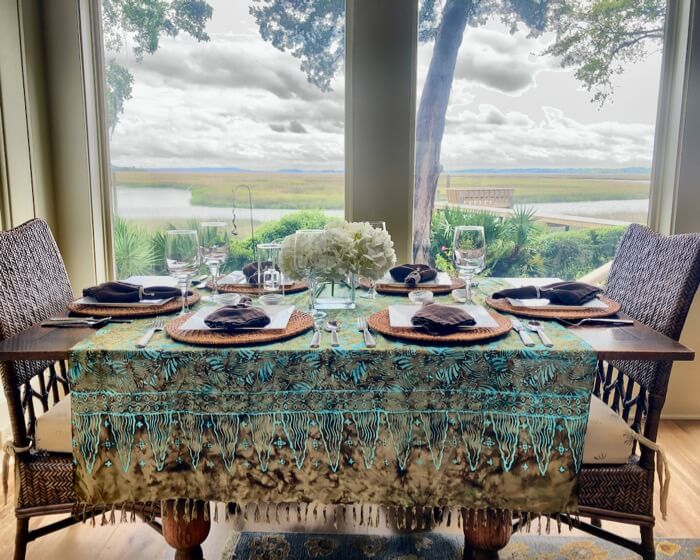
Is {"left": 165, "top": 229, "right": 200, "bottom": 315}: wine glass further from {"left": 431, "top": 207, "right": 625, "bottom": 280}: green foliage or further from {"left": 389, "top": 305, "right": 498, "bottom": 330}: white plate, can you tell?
{"left": 431, "top": 207, "right": 625, "bottom": 280}: green foliage

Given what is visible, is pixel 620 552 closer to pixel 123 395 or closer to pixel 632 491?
pixel 632 491

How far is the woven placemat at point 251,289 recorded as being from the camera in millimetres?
2018

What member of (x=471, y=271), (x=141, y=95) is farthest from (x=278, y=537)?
(x=141, y=95)

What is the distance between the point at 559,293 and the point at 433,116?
4.34 feet

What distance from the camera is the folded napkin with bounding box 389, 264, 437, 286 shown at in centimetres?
210

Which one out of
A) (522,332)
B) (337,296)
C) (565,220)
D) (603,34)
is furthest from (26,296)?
(603,34)

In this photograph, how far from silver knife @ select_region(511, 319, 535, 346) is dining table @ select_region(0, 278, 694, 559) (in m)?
0.02

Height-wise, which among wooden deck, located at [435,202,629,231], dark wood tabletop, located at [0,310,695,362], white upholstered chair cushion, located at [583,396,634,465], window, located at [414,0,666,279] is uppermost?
window, located at [414,0,666,279]

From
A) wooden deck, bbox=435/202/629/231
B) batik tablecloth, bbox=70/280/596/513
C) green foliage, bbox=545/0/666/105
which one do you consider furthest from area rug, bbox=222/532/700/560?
green foliage, bbox=545/0/666/105

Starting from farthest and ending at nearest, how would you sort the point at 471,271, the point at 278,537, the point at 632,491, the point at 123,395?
the point at 278,537, the point at 471,271, the point at 632,491, the point at 123,395

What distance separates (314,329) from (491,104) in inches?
70.0

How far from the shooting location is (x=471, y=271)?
1816 mm

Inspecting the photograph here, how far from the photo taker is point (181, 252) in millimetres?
1618

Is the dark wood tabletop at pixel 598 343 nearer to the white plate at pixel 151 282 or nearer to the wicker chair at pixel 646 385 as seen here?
the wicker chair at pixel 646 385
